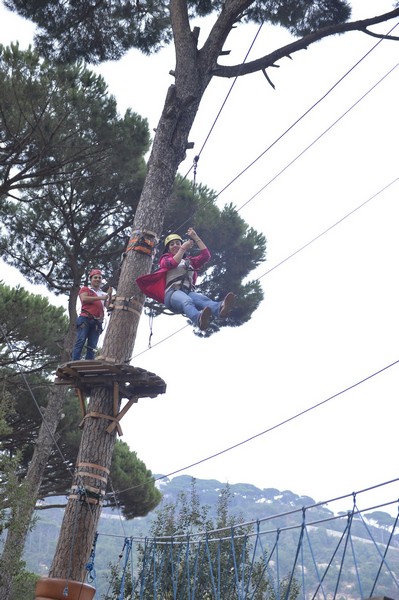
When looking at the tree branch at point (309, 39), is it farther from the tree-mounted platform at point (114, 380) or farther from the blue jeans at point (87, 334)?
the tree-mounted platform at point (114, 380)

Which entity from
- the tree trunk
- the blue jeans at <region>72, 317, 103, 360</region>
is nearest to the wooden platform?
the tree trunk

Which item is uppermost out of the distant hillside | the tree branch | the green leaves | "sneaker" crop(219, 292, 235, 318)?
the distant hillside

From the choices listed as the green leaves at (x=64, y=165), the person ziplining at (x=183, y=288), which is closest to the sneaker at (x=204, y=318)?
the person ziplining at (x=183, y=288)

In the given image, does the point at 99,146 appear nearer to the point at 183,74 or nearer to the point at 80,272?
the point at 80,272

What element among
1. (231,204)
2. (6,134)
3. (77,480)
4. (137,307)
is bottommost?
(77,480)

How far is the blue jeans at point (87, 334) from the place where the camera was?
24.1 feet

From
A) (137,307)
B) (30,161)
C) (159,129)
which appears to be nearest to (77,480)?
(137,307)

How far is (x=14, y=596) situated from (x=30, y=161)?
8.30 meters

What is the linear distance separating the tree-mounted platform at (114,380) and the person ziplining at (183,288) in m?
0.67

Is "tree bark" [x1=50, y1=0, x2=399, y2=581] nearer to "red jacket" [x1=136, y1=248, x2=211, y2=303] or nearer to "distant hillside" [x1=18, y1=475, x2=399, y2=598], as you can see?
"red jacket" [x1=136, y1=248, x2=211, y2=303]

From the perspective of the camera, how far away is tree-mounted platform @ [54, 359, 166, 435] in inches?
216

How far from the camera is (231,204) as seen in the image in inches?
586

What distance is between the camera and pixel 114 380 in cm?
561

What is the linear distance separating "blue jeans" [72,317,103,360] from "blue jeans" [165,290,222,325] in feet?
4.48
